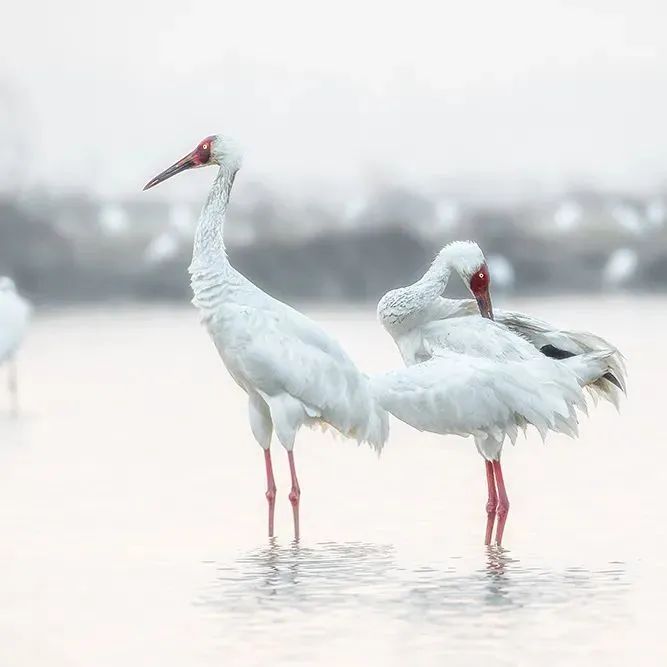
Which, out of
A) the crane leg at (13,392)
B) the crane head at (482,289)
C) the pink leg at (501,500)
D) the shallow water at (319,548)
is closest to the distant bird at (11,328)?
the crane leg at (13,392)

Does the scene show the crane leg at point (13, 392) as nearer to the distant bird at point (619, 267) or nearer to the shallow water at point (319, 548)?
the shallow water at point (319, 548)

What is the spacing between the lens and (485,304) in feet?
A: 35.7

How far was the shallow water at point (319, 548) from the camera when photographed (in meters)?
7.53

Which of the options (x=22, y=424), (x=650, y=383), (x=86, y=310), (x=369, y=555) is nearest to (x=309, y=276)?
(x=86, y=310)

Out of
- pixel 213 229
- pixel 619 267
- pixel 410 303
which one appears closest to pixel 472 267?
pixel 410 303

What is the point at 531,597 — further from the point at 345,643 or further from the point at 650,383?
the point at 650,383

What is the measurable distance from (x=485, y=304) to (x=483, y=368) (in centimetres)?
103

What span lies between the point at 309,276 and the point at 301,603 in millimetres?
27541

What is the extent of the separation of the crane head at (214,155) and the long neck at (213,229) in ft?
0.38

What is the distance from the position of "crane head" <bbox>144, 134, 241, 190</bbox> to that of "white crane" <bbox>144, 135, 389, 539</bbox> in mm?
726

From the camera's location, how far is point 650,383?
56.2 feet

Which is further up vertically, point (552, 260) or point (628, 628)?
point (552, 260)

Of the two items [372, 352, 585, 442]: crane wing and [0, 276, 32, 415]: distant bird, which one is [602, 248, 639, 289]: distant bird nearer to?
[0, 276, 32, 415]: distant bird

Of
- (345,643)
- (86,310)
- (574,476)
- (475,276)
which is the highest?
(86,310)
